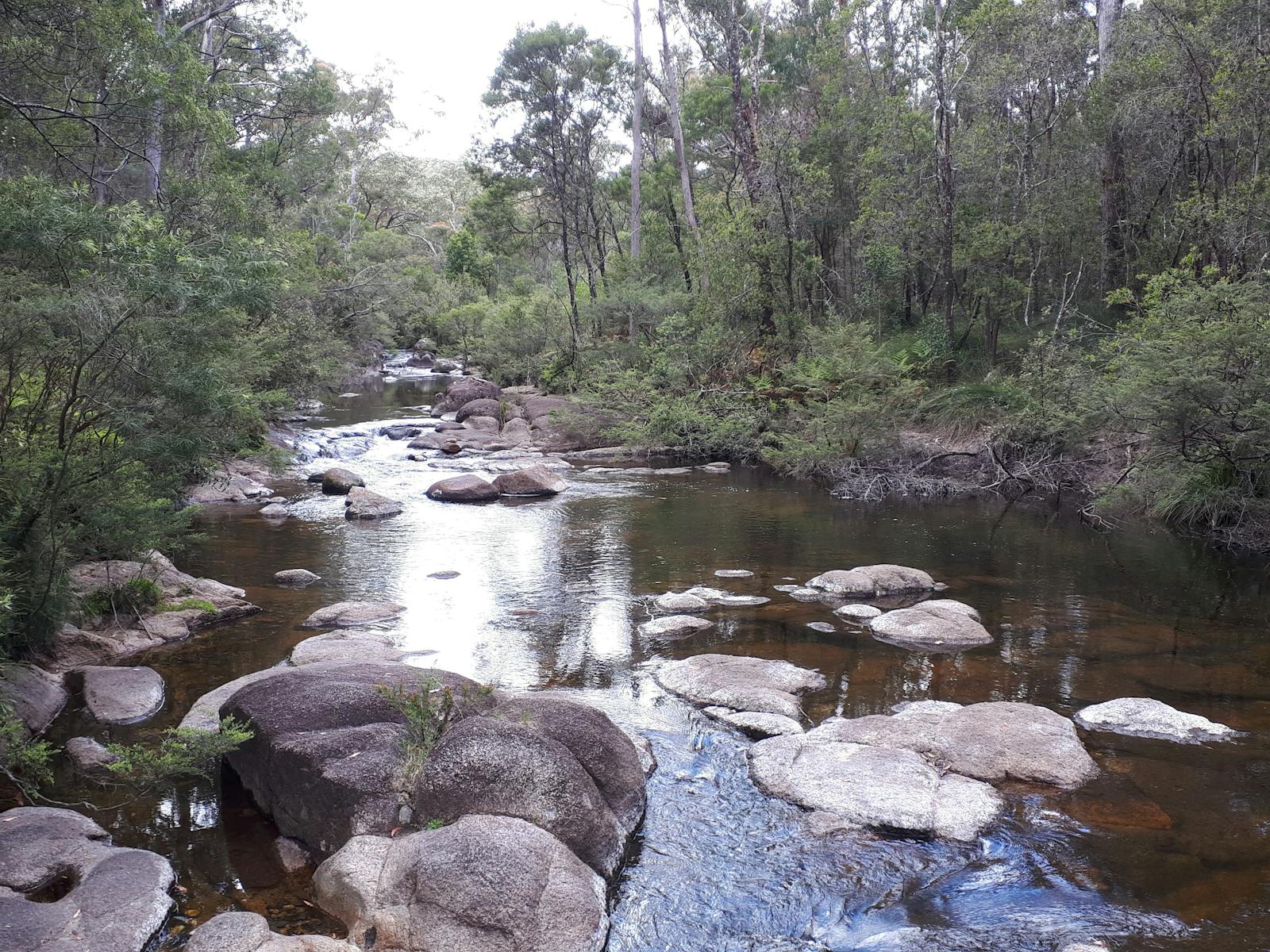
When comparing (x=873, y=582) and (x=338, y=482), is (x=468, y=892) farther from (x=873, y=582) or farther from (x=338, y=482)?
(x=338, y=482)

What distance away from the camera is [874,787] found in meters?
5.50

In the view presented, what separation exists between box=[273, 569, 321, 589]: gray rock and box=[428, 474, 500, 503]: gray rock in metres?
5.09

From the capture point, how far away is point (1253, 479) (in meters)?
11.8

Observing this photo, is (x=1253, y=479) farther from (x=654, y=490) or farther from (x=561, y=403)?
(x=561, y=403)

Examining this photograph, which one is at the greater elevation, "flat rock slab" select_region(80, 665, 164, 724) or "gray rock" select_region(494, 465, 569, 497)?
"gray rock" select_region(494, 465, 569, 497)

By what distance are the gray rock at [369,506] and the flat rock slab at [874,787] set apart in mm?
9858

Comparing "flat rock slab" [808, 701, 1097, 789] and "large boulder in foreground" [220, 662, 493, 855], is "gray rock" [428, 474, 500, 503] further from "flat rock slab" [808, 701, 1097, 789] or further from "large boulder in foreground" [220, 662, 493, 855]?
"flat rock slab" [808, 701, 1097, 789]

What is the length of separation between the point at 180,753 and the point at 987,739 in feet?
16.9

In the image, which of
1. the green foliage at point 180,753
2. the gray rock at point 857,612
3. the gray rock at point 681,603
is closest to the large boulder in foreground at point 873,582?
the gray rock at point 857,612

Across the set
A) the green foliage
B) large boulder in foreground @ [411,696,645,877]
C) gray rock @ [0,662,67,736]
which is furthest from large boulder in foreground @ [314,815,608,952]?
gray rock @ [0,662,67,736]

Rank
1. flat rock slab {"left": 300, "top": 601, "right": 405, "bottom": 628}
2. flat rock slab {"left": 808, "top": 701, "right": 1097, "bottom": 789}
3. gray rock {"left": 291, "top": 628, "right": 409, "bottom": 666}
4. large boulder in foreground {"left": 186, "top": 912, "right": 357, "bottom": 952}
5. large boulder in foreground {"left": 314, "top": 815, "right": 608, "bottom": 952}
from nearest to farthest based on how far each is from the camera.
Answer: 1. large boulder in foreground {"left": 186, "top": 912, "right": 357, "bottom": 952}
2. large boulder in foreground {"left": 314, "top": 815, "right": 608, "bottom": 952}
3. flat rock slab {"left": 808, "top": 701, "right": 1097, "bottom": 789}
4. gray rock {"left": 291, "top": 628, "right": 409, "bottom": 666}
5. flat rock slab {"left": 300, "top": 601, "right": 405, "bottom": 628}

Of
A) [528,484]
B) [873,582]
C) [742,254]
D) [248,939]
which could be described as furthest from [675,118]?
[248,939]

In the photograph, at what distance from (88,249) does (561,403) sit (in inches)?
664

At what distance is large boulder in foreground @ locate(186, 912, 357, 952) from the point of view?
389 centimetres
